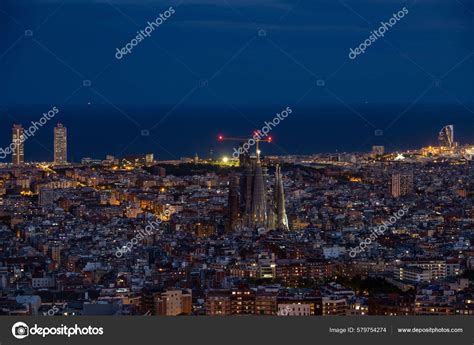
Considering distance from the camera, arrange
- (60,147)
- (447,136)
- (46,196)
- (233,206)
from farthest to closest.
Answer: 1. (447,136)
2. (60,147)
3. (46,196)
4. (233,206)

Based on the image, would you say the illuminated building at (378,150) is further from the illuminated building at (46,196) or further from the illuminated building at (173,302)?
the illuminated building at (173,302)

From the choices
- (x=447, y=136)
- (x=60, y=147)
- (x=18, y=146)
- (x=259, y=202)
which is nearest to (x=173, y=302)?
(x=259, y=202)

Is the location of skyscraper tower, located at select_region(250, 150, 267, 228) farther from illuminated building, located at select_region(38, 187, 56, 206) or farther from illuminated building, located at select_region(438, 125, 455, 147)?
illuminated building, located at select_region(438, 125, 455, 147)

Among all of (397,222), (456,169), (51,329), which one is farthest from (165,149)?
(51,329)

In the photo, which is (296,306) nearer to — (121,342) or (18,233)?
(121,342)

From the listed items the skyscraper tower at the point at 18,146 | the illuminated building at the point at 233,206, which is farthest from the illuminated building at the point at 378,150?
the illuminated building at the point at 233,206

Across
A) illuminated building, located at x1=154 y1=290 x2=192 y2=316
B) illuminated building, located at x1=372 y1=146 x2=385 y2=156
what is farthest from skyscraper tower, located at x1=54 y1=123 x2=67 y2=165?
illuminated building, located at x1=154 y1=290 x2=192 y2=316

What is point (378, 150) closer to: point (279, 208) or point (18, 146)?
point (18, 146)
